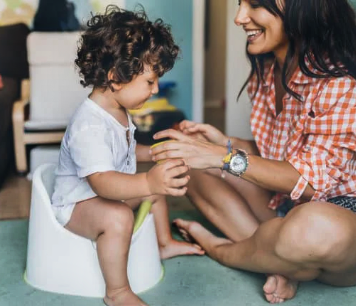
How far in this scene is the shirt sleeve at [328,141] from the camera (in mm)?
1302

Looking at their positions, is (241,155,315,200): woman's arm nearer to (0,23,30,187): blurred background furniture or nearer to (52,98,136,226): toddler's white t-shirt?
(52,98,136,226): toddler's white t-shirt

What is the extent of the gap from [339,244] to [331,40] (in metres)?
0.47

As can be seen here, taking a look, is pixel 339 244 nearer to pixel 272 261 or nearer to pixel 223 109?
pixel 272 261

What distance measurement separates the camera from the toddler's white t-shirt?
1229 mm

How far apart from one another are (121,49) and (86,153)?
0.25 metres

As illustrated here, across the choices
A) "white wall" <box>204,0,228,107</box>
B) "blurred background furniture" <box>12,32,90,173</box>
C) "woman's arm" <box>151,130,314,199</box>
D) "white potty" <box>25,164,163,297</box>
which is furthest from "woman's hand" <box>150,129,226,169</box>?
"white wall" <box>204,0,228,107</box>

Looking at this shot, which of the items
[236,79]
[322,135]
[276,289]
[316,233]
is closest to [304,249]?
[316,233]

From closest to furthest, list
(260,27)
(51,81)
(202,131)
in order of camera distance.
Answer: (260,27), (202,131), (51,81)

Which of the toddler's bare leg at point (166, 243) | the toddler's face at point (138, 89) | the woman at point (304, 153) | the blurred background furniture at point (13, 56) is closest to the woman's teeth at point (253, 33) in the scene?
the woman at point (304, 153)

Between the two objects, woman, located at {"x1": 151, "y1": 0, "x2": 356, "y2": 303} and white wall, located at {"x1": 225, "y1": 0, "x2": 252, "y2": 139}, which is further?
white wall, located at {"x1": 225, "y1": 0, "x2": 252, "y2": 139}

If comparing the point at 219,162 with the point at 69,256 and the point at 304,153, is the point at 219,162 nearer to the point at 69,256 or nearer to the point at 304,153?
the point at 304,153

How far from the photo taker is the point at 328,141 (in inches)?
52.6

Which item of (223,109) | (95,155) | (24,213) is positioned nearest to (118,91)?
(95,155)

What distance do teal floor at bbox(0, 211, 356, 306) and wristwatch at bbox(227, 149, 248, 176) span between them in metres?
0.32
